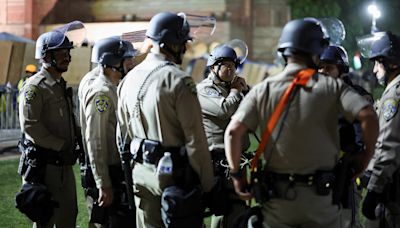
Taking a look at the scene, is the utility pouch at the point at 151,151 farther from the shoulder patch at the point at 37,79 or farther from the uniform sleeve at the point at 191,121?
the shoulder patch at the point at 37,79

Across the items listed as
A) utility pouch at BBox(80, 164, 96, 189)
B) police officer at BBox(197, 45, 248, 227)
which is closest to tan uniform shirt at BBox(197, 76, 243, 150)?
police officer at BBox(197, 45, 248, 227)

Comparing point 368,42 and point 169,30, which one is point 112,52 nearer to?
point 169,30

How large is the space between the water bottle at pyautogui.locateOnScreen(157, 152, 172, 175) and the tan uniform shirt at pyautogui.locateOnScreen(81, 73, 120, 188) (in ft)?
3.12

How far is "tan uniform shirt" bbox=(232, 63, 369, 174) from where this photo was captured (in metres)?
4.34

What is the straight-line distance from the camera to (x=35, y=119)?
6086 millimetres

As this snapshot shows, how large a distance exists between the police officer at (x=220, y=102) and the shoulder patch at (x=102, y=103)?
1.14 m

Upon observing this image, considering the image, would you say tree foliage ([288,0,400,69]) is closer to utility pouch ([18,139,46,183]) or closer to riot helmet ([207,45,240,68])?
riot helmet ([207,45,240,68])

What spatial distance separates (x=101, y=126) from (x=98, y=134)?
8 centimetres

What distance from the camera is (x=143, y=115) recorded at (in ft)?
16.1

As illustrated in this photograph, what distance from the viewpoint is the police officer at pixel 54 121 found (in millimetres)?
6113

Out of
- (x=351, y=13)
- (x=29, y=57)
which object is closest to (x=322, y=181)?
(x=29, y=57)

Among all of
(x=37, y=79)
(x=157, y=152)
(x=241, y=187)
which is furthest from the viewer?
(x=37, y=79)

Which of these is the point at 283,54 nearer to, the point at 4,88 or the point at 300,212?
the point at 300,212

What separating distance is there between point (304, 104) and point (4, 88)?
1573 centimetres
